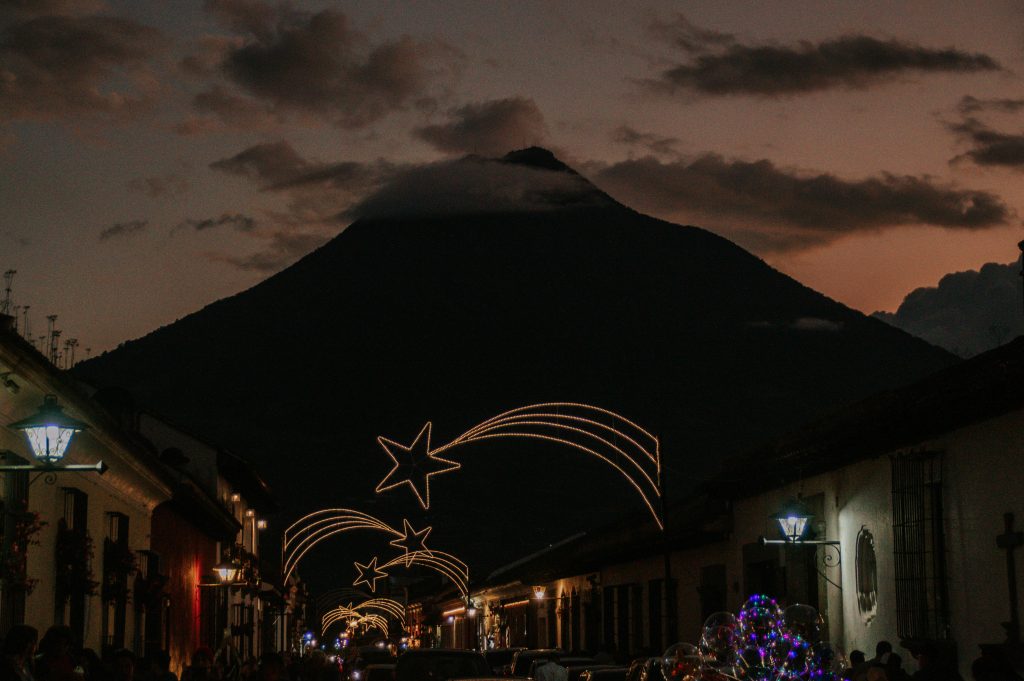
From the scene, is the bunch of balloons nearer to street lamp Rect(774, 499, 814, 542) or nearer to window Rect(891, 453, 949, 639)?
window Rect(891, 453, 949, 639)

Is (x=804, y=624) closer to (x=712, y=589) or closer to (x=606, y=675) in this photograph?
(x=606, y=675)

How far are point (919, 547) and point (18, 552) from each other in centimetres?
1052

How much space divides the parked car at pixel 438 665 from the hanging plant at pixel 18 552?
678 centimetres

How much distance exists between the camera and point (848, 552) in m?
21.9

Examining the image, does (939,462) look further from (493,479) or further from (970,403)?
(493,479)

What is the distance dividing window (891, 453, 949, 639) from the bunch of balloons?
1.98 metres

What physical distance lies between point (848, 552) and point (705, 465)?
149531 millimetres

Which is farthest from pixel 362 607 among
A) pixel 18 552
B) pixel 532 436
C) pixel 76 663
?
pixel 76 663

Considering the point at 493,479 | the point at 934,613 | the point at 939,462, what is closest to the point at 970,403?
the point at 939,462

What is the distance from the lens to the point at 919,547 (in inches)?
743

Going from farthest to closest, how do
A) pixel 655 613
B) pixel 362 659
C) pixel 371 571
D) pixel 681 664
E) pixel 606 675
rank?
pixel 371 571
pixel 362 659
pixel 655 613
pixel 606 675
pixel 681 664

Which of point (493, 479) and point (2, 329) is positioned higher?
point (493, 479)

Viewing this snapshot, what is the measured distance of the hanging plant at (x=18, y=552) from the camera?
1590 cm

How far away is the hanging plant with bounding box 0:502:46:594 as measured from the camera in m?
15.9
